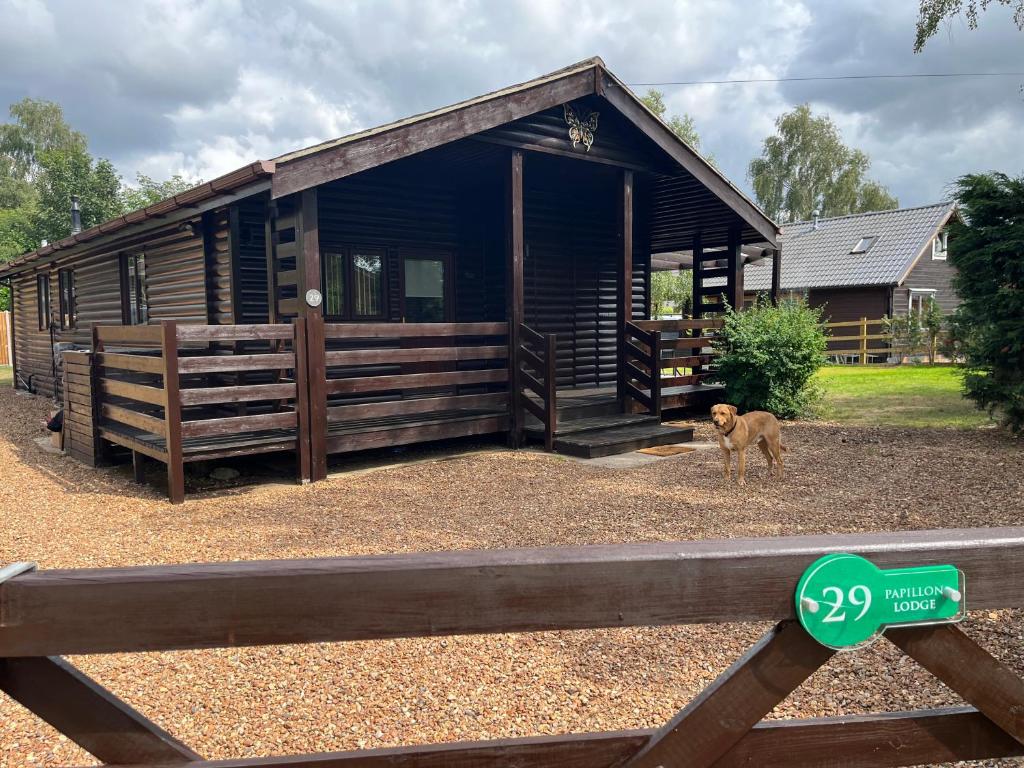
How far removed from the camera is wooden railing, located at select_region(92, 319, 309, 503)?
6664 mm

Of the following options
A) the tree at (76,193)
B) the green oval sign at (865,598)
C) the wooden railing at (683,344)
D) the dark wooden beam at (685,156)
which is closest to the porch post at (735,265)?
the dark wooden beam at (685,156)

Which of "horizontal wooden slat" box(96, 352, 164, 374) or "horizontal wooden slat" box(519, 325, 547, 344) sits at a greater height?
"horizontal wooden slat" box(519, 325, 547, 344)

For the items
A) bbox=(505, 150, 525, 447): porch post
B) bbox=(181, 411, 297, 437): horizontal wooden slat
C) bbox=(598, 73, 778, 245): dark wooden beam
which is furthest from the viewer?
bbox=(598, 73, 778, 245): dark wooden beam

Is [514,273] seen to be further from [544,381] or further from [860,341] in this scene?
[860,341]

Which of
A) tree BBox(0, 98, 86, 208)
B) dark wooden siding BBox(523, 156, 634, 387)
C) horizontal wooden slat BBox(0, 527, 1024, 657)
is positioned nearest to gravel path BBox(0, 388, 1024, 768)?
horizontal wooden slat BBox(0, 527, 1024, 657)

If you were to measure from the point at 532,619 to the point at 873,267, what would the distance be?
1197 inches

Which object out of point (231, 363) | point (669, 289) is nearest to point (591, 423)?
point (231, 363)

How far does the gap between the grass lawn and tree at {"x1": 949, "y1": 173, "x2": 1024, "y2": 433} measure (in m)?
0.70

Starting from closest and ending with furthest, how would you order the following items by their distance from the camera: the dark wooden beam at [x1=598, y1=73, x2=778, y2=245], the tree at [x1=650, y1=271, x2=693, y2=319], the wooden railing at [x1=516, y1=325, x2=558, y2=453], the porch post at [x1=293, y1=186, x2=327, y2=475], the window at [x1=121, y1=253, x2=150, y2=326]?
the porch post at [x1=293, y1=186, x2=327, y2=475]
the wooden railing at [x1=516, y1=325, x2=558, y2=453]
the dark wooden beam at [x1=598, y1=73, x2=778, y2=245]
the window at [x1=121, y1=253, x2=150, y2=326]
the tree at [x1=650, y1=271, x2=693, y2=319]

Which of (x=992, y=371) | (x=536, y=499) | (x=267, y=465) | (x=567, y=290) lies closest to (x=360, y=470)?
(x=267, y=465)

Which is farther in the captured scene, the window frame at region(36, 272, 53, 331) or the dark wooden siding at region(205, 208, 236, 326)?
the window frame at region(36, 272, 53, 331)

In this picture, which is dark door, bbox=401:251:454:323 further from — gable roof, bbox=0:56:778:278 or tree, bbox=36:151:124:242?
tree, bbox=36:151:124:242

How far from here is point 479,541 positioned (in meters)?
5.34

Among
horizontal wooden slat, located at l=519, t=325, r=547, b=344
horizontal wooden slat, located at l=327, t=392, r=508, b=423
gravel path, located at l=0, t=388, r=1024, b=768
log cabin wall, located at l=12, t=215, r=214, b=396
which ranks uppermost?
log cabin wall, located at l=12, t=215, r=214, b=396
